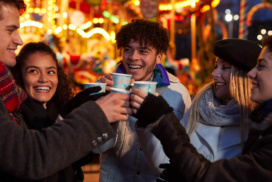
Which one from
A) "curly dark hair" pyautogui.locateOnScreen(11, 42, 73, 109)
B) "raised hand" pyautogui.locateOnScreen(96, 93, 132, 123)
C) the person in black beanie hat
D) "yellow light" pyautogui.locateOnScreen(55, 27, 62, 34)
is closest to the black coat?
the person in black beanie hat

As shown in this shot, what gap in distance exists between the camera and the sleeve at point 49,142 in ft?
4.67

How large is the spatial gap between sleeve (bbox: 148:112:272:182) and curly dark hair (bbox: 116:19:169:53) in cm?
134

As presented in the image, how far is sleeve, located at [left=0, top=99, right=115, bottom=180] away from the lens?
1423 mm

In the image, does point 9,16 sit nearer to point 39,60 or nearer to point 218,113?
point 39,60

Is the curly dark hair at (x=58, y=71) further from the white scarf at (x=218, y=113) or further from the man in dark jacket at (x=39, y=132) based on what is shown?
the white scarf at (x=218, y=113)

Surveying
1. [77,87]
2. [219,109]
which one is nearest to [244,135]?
[219,109]

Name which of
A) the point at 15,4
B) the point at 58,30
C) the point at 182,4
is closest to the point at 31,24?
the point at 58,30

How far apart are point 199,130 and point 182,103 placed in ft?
2.41

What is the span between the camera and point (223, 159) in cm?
162

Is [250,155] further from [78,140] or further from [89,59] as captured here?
[89,59]

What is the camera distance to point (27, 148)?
56.7 inches

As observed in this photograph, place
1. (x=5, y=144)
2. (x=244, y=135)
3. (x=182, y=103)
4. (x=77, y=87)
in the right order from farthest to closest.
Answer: (x=77, y=87), (x=182, y=103), (x=244, y=135), (x=5, y=144)

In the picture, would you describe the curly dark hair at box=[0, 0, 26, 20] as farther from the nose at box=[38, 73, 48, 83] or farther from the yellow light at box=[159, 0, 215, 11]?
the yellow light at box=[159, 0, 215, 11]

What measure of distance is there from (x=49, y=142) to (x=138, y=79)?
59.8 inches
